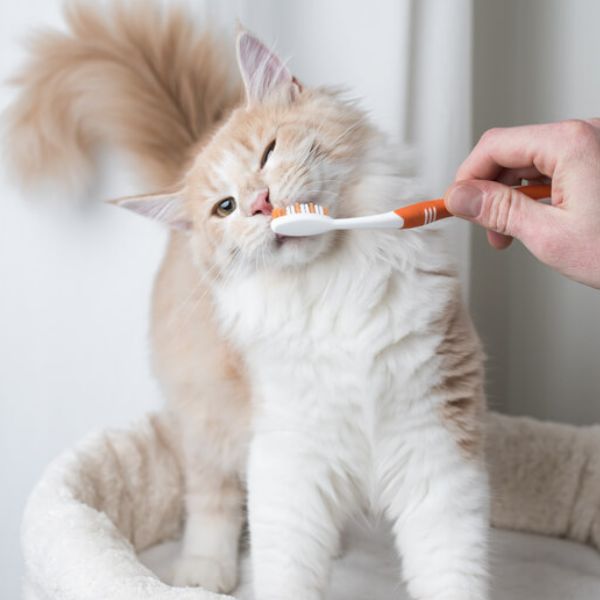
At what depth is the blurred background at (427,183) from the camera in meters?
1.75

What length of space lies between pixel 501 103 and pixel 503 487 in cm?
101

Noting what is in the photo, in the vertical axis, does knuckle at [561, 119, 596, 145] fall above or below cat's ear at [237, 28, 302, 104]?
below

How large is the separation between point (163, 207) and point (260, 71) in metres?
0.29

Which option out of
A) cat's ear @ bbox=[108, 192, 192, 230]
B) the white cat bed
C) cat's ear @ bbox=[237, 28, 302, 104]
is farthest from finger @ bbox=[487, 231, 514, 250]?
the white cat bed

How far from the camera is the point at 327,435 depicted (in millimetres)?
1235

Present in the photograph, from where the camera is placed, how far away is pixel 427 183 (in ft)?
5.36

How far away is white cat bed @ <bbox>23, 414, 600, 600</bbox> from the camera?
1341 mm

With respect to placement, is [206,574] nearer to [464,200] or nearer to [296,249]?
[296,249]

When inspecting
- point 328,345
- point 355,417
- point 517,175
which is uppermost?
point 517,175

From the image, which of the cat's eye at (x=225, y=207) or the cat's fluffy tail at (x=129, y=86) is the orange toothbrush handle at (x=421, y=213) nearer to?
the cat's eye at (x=225, y=207)

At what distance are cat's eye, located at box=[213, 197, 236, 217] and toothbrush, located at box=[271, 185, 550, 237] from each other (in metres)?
0.17

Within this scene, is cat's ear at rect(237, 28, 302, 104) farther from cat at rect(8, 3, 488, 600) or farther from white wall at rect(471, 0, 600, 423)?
white wall at rect(471, 0, 600, 423)

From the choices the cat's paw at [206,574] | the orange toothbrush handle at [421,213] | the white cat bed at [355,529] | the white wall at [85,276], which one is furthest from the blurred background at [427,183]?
the orange toothbrush handle at [421,213]

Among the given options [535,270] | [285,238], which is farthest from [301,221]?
[535,270]
